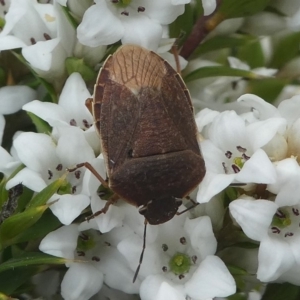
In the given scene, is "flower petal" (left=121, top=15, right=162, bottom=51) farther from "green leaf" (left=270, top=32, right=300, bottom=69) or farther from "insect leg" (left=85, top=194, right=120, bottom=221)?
"green leaf" (left=270, top=32, right=300, bottom=69)

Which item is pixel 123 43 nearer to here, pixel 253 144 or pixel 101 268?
pixel 253 144

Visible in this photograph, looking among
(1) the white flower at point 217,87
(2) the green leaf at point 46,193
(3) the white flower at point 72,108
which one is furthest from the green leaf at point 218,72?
(2) the green leaf at point 46,193

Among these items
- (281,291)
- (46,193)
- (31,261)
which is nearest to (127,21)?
(46,193)

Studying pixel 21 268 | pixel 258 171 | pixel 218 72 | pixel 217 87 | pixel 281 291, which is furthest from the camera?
pixel 217 87

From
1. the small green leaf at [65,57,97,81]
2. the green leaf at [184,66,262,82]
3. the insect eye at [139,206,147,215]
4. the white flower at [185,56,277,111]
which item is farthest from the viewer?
the white flower at [185,56,277,111]

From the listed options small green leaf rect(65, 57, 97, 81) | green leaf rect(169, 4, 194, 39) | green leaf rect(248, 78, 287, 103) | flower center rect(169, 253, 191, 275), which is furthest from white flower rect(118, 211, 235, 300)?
green leaf rect(248, 78, 287, 103)

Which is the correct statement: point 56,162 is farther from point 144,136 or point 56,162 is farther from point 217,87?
point 217,87

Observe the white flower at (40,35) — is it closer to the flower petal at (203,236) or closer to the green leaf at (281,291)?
the flower petal at (203,236)

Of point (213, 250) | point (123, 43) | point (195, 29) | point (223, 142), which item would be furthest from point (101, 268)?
point (195, 29)
